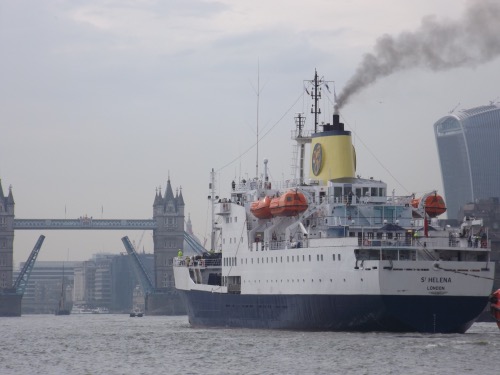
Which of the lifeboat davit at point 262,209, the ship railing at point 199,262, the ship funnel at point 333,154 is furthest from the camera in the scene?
the ship railing at point 199,262

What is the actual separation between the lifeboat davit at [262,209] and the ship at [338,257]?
9 centimetres

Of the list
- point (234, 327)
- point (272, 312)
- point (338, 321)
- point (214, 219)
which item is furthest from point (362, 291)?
point (214, 219)

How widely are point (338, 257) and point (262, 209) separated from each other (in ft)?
33.9

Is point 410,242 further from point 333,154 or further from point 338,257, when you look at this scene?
point 333,154

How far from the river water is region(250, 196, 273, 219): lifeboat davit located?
6996mm

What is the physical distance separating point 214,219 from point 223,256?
8.22 metres

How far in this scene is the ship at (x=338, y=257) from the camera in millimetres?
67438

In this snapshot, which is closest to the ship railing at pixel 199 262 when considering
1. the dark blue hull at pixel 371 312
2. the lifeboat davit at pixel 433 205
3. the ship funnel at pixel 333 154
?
the dark blue hull at pixel 371 312

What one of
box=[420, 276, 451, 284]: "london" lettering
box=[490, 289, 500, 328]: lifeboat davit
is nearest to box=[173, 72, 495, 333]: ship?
box=[420, 276, 451, 284]: "london" lettering

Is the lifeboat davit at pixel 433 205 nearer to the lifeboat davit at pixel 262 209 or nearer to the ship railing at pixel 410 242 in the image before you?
the ship railing at pixel 410 242

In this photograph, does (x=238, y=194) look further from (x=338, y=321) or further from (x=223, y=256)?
(x=338, y=321)

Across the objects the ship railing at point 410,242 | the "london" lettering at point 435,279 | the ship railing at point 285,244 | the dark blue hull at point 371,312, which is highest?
the ship railing at point 285,244

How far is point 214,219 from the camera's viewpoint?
92.9m

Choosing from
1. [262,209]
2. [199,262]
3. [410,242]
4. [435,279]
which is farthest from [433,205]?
[199,262]
